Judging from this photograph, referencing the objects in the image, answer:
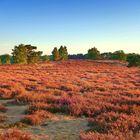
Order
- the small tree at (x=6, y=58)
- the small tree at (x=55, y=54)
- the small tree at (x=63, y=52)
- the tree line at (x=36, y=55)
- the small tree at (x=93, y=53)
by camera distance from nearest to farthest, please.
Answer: the tree line at (x=36, y=55) → the small tree at (x=55, y=54) → the small tree at (x=63, y=52) → the small tree at (x=93, y=53) → the small tree at (x=6, y=58)

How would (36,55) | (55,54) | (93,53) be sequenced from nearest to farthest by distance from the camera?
1. (36,55)
2. (55,54)
3. (93,53)

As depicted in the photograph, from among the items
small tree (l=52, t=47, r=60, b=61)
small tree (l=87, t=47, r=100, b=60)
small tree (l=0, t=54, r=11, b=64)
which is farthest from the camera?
small tree (l=0, t=54, r=11, b=64)

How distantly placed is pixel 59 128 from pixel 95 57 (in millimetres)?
112494

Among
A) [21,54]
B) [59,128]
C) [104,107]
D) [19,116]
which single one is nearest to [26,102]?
[19,116]

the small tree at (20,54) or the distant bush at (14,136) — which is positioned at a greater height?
the small tree at (20,54)

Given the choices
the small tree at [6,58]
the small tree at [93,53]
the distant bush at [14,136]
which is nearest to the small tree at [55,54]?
the small tree at [93,53]

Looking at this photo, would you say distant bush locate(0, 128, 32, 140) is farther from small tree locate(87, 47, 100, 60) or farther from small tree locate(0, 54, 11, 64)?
small tree locate(0, 54, 11, 64)

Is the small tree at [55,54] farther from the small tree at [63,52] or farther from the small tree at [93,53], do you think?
the small tree at [93,53]

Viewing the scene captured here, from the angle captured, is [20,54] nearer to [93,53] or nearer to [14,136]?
[93,53]

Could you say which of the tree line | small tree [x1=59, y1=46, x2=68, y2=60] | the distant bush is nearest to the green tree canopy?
the tree line

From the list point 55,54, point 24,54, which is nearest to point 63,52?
point 55,54

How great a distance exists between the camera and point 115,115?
11.5 meters

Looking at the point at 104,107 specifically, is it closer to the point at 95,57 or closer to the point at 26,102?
the point at 26,102

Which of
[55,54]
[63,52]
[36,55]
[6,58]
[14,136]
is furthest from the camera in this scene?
[6,58]
